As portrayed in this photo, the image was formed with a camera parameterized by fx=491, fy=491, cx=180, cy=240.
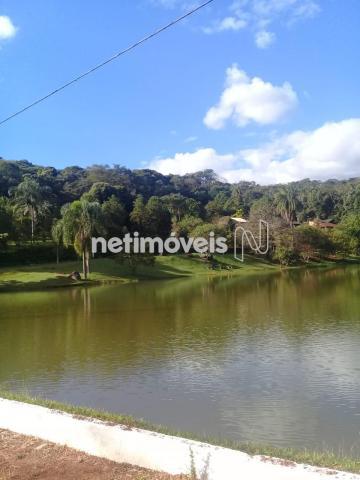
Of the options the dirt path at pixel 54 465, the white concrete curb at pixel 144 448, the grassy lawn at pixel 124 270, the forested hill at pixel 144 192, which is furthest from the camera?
the forested hill at pixel 144 192

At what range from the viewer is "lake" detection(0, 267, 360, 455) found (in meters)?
8.45

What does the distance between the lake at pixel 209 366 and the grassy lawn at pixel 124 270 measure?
52.7ft

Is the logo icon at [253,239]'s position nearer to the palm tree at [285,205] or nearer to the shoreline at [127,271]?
the shoreline at [127,271]

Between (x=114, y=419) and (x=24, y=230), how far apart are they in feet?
173

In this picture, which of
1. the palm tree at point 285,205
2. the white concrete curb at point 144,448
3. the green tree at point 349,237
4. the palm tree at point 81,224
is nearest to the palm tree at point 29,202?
the palm tree at point 81,224

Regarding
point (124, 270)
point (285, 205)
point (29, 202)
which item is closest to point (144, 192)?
point (285, 205)

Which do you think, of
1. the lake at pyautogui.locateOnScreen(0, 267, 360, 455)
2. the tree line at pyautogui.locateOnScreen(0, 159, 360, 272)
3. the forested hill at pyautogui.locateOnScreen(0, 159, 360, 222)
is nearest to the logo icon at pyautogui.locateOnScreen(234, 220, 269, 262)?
the tree line at pyautogui.locateOnScreen(0, 159, 360, 272)

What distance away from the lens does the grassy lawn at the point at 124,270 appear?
4103 cm

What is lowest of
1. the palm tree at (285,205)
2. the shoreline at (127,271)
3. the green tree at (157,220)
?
the shoreline at (127,271)

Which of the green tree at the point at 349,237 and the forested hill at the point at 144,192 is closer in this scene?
the green tree at the point at 349,237

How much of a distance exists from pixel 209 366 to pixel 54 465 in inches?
299

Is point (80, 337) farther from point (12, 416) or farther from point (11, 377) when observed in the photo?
point (12, 416)

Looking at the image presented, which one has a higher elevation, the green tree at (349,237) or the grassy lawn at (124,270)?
the green tree at (349,237)

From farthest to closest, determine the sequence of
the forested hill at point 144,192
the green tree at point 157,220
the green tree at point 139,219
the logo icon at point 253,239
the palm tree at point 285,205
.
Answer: the palm tree at point 285,205 → the forested hill at point 144,192 → the green tree at point 157,220 → the green tree at point 139,219 → the logo icon at point 253,239
